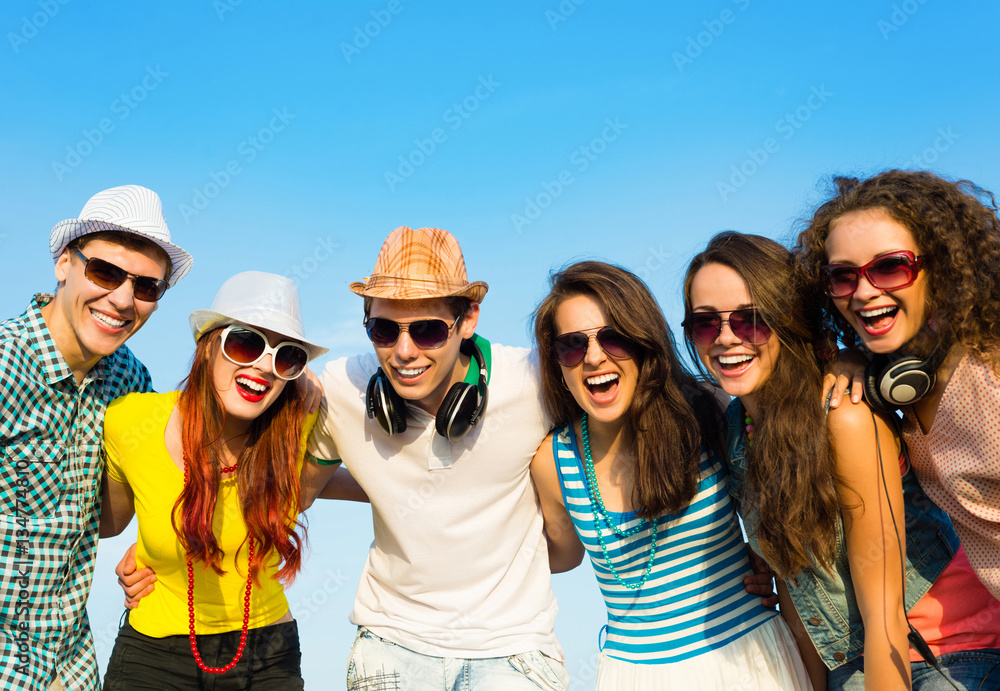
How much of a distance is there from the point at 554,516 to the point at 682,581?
0.90 m

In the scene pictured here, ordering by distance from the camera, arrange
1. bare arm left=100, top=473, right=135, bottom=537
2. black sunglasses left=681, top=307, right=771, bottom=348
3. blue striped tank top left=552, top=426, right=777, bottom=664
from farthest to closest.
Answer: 1. bare arm left=100, top=473, right=135, bottom=537
2. blue striped tank top left=552, top=426, right=777, bottom=664
3. black sunglasses left=681, top=307, right=771, bottom=348

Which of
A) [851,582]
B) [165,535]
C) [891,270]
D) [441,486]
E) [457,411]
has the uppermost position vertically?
[891,270]

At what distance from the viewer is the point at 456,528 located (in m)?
4.70

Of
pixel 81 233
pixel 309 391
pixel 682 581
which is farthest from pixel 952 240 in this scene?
pixel 81 233

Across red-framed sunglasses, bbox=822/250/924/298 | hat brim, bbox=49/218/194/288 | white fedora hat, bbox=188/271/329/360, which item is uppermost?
hat brim, bbox=49/218/194/288

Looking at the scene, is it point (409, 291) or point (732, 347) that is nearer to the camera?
point (732, 347)

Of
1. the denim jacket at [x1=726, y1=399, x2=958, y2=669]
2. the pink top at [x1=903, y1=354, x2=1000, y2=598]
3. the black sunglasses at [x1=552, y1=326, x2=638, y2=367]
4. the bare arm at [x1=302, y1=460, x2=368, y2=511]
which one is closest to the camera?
the pink top at [x1=903, y1=354, x2=1000, y2=598]

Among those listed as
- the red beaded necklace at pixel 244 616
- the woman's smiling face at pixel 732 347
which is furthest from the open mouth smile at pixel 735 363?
the red beaded necklace at pixel 244 616

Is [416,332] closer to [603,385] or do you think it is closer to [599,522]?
[603,385]

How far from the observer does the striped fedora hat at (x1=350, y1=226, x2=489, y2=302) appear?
4645 millimetres

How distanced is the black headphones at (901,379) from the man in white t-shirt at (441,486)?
191 centimetres

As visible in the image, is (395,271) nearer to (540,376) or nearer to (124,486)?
(540,376)

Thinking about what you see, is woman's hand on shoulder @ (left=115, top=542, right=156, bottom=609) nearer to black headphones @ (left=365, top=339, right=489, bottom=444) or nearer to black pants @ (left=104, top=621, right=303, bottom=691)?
black pants @ (left=104, top=621, right=303, bottom=691)

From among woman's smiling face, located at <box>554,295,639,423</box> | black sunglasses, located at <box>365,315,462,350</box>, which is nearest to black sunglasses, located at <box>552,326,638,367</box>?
woman's smiling face, located at <box>554,295,639,423</box>
